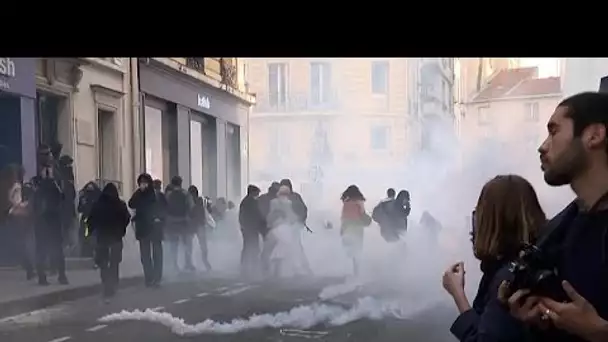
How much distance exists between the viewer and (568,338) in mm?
1126

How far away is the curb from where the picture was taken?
2625mm

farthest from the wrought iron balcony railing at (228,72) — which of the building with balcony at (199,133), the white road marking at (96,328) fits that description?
the white road marking at (96,328)

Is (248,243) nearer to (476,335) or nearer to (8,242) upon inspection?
(8,242)

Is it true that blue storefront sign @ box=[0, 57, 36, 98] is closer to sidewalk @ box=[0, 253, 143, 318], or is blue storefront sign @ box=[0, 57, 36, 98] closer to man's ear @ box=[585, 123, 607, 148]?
sidewalk @ box=[0, 253, 143, 318]

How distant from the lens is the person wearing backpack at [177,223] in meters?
2.69

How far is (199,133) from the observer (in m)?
2.73

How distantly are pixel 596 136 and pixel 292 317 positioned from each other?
1.66 metres

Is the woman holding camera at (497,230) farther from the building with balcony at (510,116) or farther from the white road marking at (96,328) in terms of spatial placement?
the white road marking at (96,328)

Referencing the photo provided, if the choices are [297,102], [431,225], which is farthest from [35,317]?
[431,225]

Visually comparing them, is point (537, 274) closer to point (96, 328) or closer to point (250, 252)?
point (250, 252)
